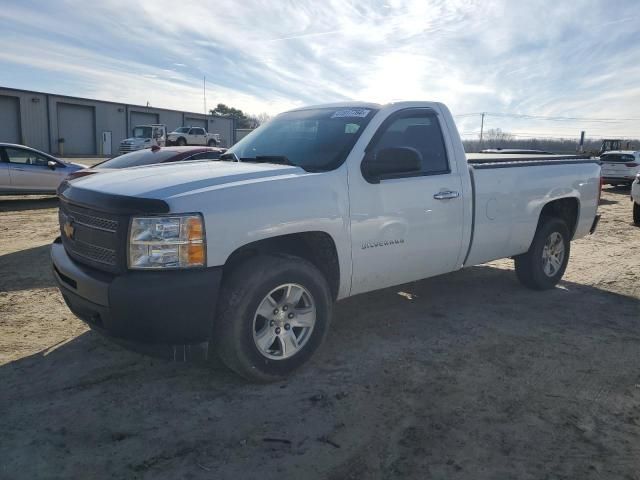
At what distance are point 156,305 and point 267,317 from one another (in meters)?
0.84

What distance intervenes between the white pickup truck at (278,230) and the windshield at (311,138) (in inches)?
0.6

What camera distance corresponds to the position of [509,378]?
12.9ft

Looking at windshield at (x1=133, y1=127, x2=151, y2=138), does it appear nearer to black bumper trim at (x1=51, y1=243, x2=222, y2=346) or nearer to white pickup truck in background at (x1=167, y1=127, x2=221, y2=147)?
white pickup truck in background at (x1=167, y1=127, x2=221, y2=147)

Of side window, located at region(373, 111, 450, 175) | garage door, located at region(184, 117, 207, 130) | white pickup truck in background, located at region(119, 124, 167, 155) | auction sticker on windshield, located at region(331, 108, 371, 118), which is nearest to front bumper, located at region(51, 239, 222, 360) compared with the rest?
auction sticker on windshield, located at region(331, 108, 371, 118)

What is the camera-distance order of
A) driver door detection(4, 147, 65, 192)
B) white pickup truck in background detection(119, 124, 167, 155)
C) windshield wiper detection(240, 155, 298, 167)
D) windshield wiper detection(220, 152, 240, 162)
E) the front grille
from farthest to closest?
white pickup truck in background detection(119, 124, 167, 155), driver door detection(4, 147, 65, 192), windshield wiper detection(220, 152, 240, 162), windshield wiper detection(240, 155, 298, 167), the front grille

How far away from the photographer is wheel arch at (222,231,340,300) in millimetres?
3734

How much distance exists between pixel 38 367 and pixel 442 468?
2.98 m

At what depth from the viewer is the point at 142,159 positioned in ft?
29.3

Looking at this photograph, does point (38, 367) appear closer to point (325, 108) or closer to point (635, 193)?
point (325, 108)

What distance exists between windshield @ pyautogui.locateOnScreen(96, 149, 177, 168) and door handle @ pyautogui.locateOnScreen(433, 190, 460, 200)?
558 cm

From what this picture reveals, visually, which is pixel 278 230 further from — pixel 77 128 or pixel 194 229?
pixel 77 128

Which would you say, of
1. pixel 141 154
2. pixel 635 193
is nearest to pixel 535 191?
pixel 141 154

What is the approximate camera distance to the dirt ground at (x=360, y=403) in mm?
2863

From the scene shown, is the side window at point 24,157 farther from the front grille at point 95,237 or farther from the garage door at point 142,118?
the garage door at point 142,118
